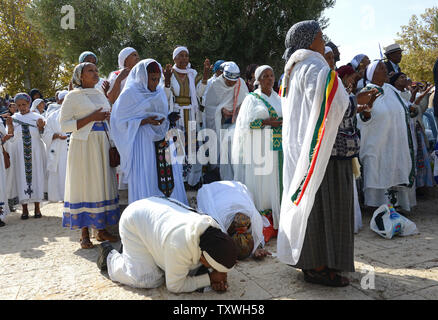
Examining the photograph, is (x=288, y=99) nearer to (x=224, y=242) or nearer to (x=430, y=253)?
(x=224, y=242)

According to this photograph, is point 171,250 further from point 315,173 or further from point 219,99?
point 219,99

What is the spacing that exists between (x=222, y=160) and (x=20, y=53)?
801 inches

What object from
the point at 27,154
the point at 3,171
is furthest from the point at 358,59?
the point at 3,171

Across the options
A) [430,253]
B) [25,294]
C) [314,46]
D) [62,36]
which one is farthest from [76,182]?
[62,36]

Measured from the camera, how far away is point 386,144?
189 inches

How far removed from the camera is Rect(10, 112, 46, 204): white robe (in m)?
5.90

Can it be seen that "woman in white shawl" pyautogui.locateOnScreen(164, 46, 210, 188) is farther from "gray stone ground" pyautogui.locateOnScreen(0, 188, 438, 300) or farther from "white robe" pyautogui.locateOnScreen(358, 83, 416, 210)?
"white robe" pyautogui.locateOnScreen(358, 83, 416, 210)

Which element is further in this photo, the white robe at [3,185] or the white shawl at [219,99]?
the white shawl at [219,99]

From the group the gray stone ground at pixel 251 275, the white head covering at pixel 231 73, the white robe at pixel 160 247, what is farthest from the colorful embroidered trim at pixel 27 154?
the white robe at pixel 160 247

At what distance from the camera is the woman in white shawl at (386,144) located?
4734 mm

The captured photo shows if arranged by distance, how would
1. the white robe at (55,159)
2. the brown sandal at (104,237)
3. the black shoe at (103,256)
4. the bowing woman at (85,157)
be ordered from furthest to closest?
1. the white robe at (55,159)
2. the brown sandal at (104,237)
3. the bowing woman at (85,157)
4. the black shoe at (103,256)

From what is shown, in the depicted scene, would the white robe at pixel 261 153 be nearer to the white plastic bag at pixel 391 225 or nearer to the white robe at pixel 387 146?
the white plastic bag at pixel 391 225

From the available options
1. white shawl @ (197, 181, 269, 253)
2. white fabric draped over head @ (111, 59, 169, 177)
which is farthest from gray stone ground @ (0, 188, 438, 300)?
white fabric draped over head @ (111, 59, 169, 177)

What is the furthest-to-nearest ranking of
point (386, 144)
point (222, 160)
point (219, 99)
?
point (219, 99), point (222, 160), point (386, 144)
